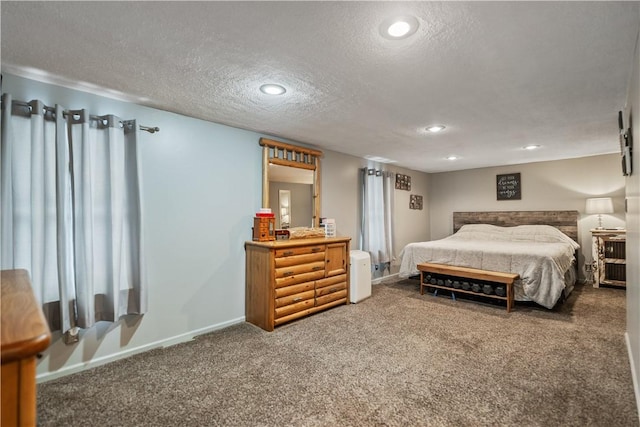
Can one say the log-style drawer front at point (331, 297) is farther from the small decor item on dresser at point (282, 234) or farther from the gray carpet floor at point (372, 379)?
the small decor item on dresser at point (282, 234)

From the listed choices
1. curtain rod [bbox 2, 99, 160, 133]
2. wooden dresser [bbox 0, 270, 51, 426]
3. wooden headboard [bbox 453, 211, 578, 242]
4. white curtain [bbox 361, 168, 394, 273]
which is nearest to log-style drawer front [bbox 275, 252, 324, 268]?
white curtain [bbox 361, 168, 394, 273]

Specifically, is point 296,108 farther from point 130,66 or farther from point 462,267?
point 462,267

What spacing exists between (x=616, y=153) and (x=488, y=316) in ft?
11.9

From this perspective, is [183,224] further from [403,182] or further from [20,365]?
[403,182]

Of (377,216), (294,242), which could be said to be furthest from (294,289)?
(377,216)

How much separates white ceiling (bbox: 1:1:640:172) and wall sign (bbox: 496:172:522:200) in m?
2.54

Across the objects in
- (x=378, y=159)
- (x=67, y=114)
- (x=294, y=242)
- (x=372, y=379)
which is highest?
(x=378, y=159)

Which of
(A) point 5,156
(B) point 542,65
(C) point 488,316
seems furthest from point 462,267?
(A) point 5,156

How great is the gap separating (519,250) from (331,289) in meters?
2.51

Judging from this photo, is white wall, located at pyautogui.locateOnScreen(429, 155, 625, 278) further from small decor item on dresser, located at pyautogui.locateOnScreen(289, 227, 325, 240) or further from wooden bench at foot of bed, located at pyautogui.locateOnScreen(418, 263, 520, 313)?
small decor item on dresser, located at pyautogui.locateOnScreen(289, 227, 325, 240)

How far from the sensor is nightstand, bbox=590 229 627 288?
451 centimetres

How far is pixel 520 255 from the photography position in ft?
12.5

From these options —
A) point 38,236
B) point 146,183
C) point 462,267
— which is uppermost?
point 146,183

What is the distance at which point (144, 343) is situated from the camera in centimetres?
268
